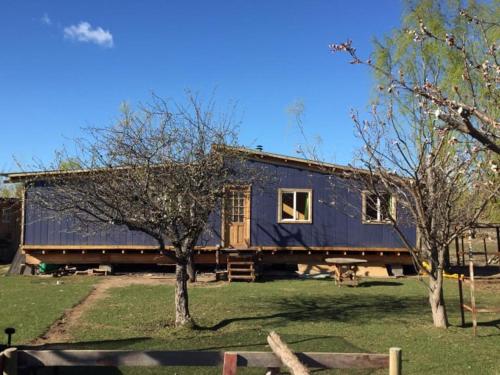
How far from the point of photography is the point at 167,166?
31.9 ft

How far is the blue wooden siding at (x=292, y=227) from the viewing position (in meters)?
20.4

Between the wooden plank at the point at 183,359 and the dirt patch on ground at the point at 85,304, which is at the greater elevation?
the wooden plank at the point at 183,359

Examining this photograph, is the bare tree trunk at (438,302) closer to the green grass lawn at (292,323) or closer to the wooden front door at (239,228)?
the green grass lawn at (292,323)

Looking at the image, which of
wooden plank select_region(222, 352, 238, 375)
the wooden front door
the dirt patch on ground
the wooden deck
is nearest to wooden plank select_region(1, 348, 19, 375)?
wooden plank select_region(222, 352, 238, 375)

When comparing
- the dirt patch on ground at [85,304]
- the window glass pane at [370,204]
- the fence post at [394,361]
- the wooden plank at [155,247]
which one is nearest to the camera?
the fence post at [394,361]

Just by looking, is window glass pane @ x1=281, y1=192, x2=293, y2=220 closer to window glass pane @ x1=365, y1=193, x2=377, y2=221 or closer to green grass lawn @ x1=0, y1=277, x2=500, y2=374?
window glass pane @ x1=365, y1=193, x2=377, y2=221

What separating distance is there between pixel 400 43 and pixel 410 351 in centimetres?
1397

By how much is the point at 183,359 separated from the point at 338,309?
846cm

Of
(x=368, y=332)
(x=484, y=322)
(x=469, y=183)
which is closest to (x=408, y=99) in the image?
(x=469, y=183)

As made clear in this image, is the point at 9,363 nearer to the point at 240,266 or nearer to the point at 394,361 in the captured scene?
the point at 394,361

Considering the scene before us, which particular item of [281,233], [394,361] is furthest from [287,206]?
[394,361]

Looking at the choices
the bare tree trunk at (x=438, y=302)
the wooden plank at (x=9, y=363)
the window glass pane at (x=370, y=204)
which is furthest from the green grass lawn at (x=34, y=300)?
the window glass pane at (x=370, y=204)

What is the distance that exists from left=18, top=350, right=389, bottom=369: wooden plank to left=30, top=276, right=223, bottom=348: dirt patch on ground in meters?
4.23

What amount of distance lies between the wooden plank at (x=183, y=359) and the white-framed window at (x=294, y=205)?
1599cm
